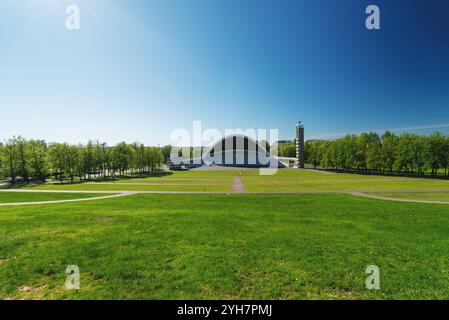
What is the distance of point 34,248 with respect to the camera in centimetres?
828

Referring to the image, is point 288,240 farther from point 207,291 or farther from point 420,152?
point 420,152

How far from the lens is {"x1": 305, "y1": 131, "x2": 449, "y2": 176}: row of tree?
50.8m

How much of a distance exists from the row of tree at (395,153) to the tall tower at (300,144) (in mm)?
13254

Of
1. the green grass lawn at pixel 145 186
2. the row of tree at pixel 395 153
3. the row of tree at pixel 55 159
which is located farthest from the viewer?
the row of tree at pixel 395 153

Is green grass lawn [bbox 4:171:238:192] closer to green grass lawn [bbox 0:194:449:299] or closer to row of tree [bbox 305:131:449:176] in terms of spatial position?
green grass lawn [bbox 0:194:449:299]

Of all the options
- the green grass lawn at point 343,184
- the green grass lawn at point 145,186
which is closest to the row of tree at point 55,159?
the green grass lawn at point 145,186

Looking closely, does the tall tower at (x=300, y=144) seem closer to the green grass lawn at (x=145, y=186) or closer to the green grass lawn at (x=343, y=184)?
the green grass lawn at (x=343, y=184)

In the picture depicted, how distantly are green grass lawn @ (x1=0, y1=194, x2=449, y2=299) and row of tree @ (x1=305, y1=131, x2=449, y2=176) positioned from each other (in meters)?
51.2

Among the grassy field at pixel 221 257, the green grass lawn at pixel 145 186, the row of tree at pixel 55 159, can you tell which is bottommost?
the green grass lawn at pixel 145 186

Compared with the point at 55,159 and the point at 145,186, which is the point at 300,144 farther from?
the point at 55,159

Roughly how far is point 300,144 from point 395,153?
39.8 m

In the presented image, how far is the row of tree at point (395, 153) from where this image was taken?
5078 centimetres

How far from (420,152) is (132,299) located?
2665 inches
